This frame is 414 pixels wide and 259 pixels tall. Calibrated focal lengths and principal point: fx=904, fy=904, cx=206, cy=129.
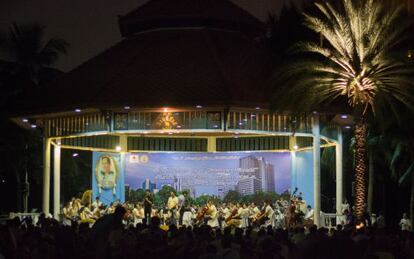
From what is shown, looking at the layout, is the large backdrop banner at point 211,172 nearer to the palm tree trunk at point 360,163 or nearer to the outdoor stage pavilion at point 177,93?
the outdoor stage pavilion at point 177,93

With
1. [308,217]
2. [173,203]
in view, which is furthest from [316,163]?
[173,203]

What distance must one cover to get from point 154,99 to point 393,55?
9503mm

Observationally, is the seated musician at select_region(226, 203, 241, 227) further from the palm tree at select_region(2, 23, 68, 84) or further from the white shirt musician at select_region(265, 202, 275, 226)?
the palm tree at select_region(2, 23, 68, 84)

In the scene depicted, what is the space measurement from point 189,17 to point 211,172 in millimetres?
9163

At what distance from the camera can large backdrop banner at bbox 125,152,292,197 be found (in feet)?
154

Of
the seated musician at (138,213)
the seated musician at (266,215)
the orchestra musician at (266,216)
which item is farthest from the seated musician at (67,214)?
the seated musician at (266,215)

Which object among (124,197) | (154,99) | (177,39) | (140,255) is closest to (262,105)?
(154,99)

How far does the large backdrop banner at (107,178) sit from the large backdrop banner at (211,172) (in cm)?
54

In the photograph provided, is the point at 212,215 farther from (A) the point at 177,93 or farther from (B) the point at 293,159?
(A) the point at 177,93

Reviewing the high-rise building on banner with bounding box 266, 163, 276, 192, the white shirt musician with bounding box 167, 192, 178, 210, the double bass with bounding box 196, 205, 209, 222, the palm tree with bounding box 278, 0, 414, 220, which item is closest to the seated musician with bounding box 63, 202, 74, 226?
the white shirt musician with bounding box 167, 192, 178, 210

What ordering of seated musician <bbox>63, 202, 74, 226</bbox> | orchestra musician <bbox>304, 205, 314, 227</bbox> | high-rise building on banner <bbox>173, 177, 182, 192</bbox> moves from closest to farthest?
orchestra musician <bbox>304, 205, 314, 227</bbox> < seated musician <bbox>63, 202, 74, 226</bbox> < high-rise building on banner <bbox>173, 177, 182, 192</bbox>

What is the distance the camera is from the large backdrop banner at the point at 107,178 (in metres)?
47.1

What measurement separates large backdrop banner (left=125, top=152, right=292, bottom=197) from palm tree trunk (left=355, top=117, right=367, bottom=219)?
413 inches

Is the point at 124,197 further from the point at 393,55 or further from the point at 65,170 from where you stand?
→ the point at 393,55
